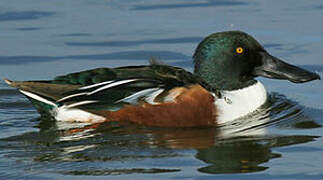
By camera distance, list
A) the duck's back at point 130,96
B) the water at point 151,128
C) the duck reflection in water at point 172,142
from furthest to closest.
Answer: the duck's back at point 130,96 < the duck reflection in water at point 172,142 < the water at point 151,128

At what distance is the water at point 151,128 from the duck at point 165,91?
13 cm

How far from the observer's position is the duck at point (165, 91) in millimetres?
8625

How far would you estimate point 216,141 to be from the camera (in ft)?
26.4

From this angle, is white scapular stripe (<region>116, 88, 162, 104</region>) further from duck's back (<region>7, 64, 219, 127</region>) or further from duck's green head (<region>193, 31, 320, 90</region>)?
duck's green head (<region>193, 31, 320, 90</region>)

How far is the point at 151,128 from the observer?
8.62 metres

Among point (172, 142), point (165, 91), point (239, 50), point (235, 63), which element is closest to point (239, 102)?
point (235, 63)

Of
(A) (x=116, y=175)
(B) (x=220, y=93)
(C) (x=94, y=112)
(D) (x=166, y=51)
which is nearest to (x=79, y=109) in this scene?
(C) (x=94, y=112)

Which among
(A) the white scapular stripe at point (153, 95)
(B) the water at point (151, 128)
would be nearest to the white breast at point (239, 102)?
(B) the water at point (151, 128)

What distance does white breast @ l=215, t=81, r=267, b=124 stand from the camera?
344 inches

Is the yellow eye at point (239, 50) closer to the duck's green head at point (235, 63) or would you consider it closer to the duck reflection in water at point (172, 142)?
the duck's green head at point (235, 63)

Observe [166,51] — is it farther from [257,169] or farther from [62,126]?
[257,169]

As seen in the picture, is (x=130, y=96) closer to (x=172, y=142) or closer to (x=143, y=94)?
(x=143, y=94)

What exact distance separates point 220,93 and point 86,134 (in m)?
1.44

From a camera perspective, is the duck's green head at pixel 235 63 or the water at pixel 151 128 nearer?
the water at pixel 151 128
